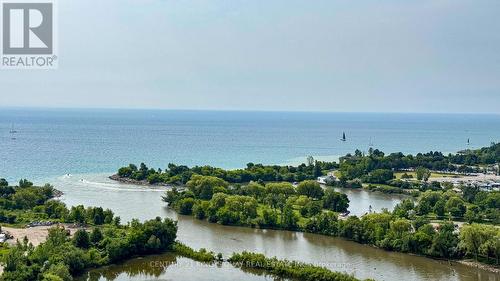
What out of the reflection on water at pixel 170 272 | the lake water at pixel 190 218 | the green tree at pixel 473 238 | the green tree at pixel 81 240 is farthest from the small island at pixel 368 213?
the green tree at pixel 81 240

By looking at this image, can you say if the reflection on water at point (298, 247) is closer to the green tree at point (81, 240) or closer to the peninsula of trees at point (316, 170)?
the green tree at point (81, 240)

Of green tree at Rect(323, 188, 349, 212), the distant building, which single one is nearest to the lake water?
green tree at Rect(323, 188, 349, 212)

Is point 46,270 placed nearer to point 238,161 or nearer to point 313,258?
point 313,258

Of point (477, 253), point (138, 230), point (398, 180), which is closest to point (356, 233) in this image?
point (477, 253)

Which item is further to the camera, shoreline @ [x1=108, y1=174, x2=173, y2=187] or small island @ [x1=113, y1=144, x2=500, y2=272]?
shoreline @ [x1=108, y1=174, x2=173, y2=187]

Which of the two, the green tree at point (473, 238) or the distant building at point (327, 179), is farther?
the distant building at point (327, 179)

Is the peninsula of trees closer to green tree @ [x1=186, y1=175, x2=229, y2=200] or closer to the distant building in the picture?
the distant building

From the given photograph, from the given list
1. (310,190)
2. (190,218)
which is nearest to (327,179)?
(310,190)

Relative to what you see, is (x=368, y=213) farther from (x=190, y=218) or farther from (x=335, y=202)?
(x=190, y=218)
